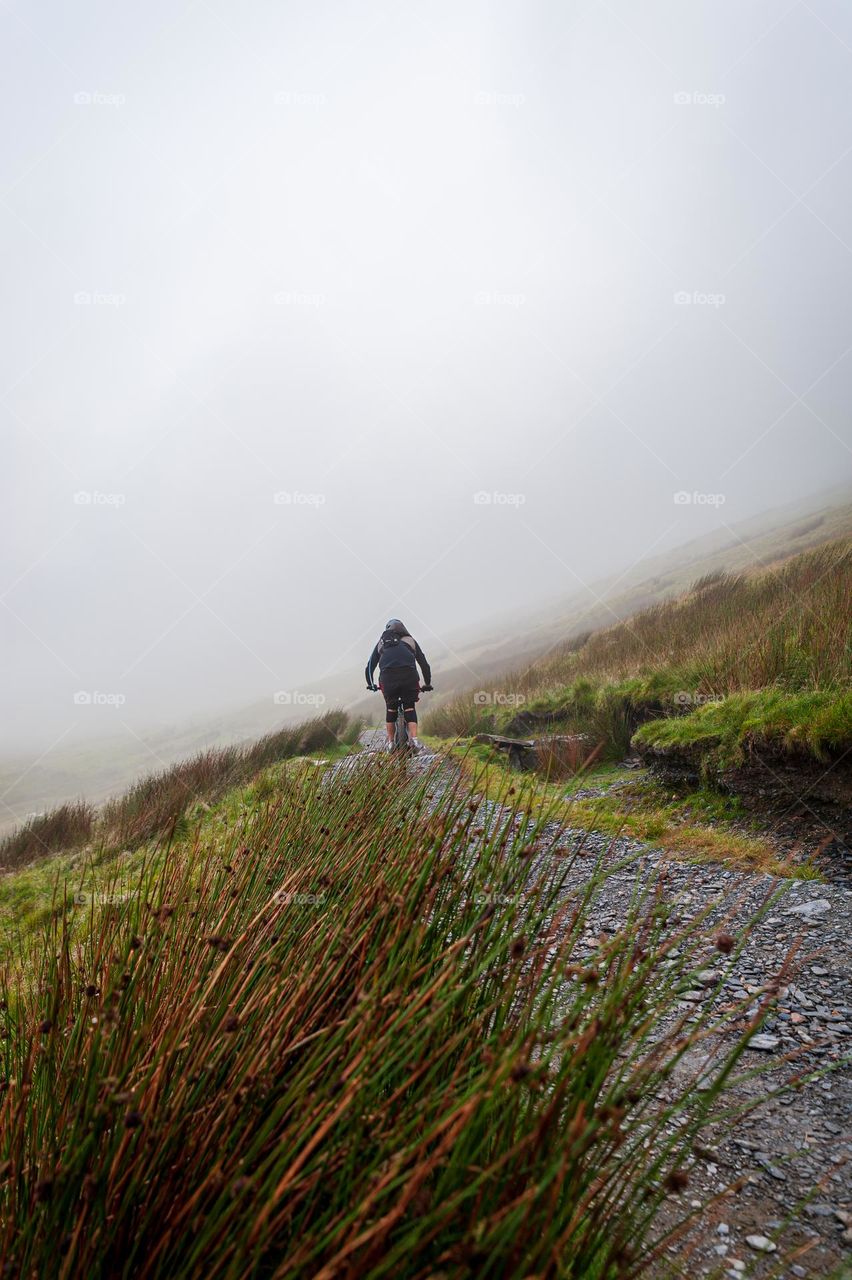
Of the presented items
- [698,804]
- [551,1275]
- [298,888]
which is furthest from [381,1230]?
[698,804]

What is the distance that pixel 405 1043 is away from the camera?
4.72ft

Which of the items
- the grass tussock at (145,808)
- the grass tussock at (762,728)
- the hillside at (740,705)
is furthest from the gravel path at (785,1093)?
the grass tussock at (145,808)

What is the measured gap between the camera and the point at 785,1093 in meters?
2.70

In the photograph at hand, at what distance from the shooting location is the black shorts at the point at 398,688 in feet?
31.6

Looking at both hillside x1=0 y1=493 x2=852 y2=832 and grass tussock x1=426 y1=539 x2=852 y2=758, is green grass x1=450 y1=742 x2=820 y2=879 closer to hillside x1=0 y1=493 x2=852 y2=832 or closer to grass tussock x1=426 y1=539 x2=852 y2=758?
grass tussock x1=426 y1=539 x2=852 y2=758

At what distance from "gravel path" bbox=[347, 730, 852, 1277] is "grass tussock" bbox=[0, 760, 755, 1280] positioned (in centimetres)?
22

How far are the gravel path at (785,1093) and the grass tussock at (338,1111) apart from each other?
0.72 feet

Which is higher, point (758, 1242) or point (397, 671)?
point (397, 671)

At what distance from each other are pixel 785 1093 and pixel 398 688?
7280mm

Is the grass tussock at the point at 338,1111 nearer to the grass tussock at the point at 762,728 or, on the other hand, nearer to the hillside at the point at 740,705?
the hillside at the point at 740,705

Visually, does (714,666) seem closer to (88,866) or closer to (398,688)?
(398,688)

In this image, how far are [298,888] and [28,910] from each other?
6928mm

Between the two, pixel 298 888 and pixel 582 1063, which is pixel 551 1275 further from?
pixel 298 888

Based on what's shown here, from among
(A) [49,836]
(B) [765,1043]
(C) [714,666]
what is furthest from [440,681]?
(B) [765,1043]
